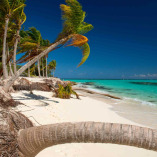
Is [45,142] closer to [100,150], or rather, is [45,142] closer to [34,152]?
[34,152]

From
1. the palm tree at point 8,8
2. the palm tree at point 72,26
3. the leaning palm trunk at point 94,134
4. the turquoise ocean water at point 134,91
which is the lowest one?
the turquoise ocean water at point 134,91

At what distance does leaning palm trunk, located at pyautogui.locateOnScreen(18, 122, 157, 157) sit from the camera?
3.40ft

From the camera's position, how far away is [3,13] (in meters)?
8.65

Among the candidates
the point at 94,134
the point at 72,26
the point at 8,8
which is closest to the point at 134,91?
the point at 72,26

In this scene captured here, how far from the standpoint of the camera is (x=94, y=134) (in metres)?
1.12

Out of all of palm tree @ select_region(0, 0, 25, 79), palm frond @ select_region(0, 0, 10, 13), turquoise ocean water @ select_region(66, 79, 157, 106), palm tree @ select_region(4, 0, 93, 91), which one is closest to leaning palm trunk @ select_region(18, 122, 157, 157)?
palm tree @ select_region(4, 0, 93, 91)

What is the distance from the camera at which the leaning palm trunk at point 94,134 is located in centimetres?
104

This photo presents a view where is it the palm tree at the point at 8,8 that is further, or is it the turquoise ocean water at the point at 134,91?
the turquoise ocean water at the point at 134,91

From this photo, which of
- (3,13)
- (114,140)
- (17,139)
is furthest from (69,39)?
(114,140)

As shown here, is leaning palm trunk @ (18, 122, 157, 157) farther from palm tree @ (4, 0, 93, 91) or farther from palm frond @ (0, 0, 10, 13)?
palm frond @ (0, 0, 10, 13)

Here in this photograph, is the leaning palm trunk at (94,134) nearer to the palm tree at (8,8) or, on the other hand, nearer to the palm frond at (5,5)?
the palm tree at (8,8)

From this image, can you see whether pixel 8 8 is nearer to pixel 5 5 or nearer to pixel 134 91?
pixel 5 5

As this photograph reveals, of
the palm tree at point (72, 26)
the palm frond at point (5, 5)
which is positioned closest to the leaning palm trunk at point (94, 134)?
the palm tree at point (72, 26)

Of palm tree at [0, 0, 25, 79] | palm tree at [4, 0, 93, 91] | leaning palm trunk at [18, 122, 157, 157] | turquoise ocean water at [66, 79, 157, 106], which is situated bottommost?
turquoise ocean water at [66, 79, 157, 106]
